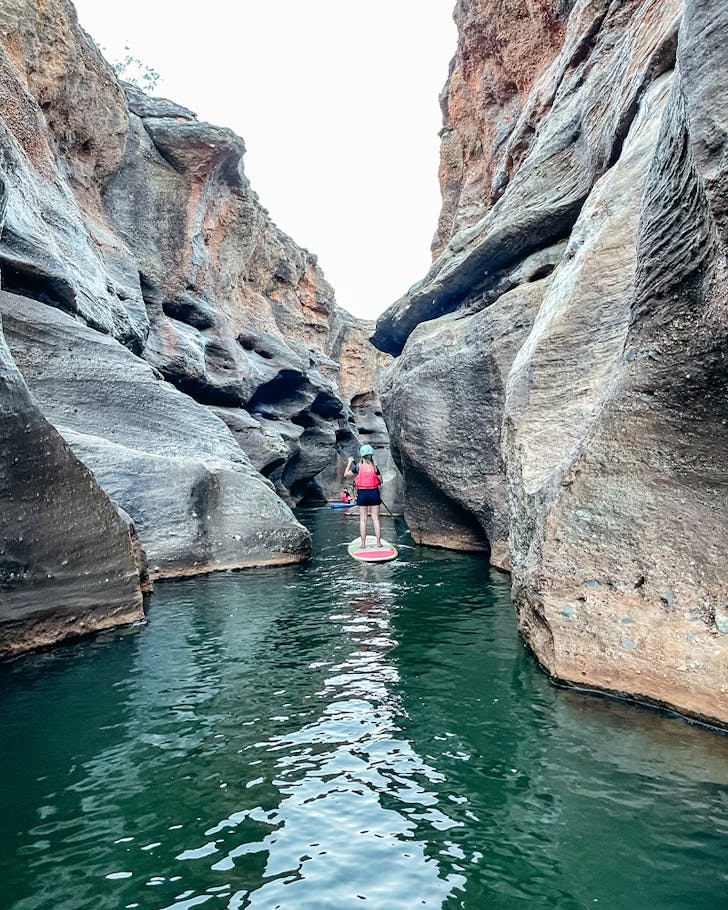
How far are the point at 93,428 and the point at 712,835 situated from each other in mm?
11346

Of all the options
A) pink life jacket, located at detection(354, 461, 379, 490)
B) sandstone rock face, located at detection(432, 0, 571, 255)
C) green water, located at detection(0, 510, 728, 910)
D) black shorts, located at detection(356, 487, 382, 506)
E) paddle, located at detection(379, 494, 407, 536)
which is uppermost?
sandstone rock face, located at detection(432, 0, 571, 255)

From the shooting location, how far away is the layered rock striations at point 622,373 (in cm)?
452

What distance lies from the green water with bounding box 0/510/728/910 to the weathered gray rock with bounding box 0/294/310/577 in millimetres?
4394

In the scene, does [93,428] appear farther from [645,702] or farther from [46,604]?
[645,702]

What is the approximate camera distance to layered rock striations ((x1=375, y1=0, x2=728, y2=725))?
14.8 ft

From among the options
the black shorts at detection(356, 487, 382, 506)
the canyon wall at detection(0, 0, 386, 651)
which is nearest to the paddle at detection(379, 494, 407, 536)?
the black shorts at detection(356, 487, 382, 506)

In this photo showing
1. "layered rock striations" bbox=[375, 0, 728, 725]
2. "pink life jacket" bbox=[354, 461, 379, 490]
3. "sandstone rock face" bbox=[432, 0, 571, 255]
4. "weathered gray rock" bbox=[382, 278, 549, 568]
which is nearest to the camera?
"layered rock striations" bbox=[375, 0, 728, 725]

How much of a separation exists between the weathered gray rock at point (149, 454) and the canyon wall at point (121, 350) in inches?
1.2

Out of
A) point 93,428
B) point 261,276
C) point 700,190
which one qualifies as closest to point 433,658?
point 700,190

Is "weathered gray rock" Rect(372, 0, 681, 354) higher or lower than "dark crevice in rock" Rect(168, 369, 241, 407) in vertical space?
higher

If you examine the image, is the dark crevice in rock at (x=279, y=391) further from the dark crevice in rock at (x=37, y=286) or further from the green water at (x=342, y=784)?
the green water at (x=342, y=784)

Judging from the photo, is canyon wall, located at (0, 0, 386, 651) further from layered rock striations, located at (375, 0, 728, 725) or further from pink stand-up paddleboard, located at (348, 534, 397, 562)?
layered rock striations, located at (375, 0, 728, 725)

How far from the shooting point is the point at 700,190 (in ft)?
13.5

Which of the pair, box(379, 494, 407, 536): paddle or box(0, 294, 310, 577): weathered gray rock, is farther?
box(379, 494, 407, 536): paddle
